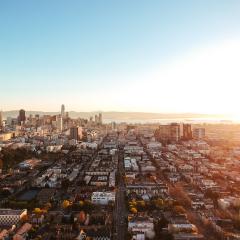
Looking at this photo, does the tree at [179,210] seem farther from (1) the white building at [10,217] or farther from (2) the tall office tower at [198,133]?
(2) the tall office tower at [198,133]

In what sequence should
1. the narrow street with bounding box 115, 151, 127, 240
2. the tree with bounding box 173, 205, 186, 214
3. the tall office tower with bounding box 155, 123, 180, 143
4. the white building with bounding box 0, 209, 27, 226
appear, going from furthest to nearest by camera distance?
1. the tall office tower with bounding box 155, 123, 180, 143
2. the tree with bounding box 173, 205, 186, 214
3. the white building with bounding box 0, 209, 27, 226
4. the narrow street with bounding box 115, 151, 127, 240

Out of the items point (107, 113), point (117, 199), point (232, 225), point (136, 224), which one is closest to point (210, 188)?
point (117, 199)

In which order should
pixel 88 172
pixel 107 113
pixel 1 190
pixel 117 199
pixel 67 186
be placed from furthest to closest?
pixel 107 113 < pixel 88 172 < pixel 67 186 < pixel 1 190 < pixel 117 199

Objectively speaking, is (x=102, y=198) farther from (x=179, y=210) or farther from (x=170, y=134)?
(x=170, y=134)

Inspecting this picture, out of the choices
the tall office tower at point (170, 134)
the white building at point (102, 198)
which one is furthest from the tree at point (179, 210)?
the tall office tower at point (170, 134)

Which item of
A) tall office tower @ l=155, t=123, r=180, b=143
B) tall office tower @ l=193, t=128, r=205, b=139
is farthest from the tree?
tall office tower @ l=193, t=128, r=205, b=139

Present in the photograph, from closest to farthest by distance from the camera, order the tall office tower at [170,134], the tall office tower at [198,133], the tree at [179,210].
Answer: the tree at [179,210], the tall office tower at [170,134], the tall office tower at [198,133]

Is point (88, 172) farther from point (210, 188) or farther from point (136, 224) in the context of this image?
point (136, 224)

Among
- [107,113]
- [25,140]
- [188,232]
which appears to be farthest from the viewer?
[107,113]

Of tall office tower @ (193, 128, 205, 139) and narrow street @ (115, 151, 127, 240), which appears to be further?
tall office tower @ (193, 128, 205, 139)

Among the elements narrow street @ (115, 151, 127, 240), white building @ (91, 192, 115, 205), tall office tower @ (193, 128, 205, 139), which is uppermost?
tall office tower @ (193, 128, 205, 139)

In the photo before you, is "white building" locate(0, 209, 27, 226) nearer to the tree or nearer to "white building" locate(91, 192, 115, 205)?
"white building" locate(91, 192, 115, 205)
